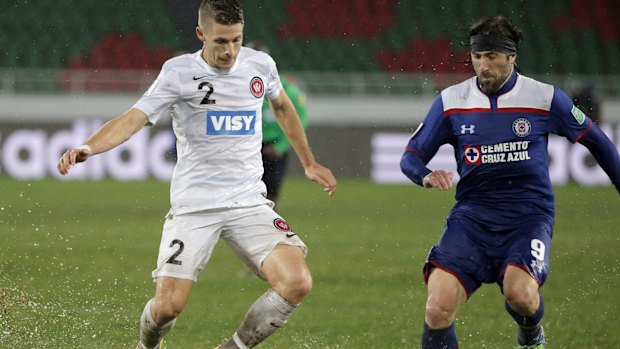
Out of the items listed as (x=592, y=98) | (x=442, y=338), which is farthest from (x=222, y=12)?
(x=592, y=98)

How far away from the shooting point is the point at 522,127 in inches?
210

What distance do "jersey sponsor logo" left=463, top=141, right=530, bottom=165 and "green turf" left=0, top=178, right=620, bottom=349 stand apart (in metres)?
1.57

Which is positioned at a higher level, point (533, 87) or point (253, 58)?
point (253, 58)

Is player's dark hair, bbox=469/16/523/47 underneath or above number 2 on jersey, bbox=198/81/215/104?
above

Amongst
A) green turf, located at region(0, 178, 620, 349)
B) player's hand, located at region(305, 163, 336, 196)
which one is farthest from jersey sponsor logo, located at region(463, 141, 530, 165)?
green turf, located at region(0, 178, 620, 349)

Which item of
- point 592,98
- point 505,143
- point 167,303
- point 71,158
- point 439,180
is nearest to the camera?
point 71,158

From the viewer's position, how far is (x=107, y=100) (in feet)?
65.2

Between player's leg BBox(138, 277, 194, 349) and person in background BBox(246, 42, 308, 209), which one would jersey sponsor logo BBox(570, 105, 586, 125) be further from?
person in background BBox(246, 42, 308, 209)

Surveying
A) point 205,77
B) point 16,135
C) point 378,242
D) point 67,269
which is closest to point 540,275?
point 205,77

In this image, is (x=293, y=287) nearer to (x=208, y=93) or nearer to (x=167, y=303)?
(x=167, y=303)

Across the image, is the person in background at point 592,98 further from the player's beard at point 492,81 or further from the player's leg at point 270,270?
the player's leg at point 270,270

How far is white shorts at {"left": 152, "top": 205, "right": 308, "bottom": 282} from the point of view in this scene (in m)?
5.30

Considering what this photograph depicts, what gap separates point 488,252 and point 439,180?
1.80 feet

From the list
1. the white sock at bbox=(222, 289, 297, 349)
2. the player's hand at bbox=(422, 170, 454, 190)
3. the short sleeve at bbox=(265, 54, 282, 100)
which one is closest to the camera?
the player's hand at bbox=(422, 170, 454, 190)
